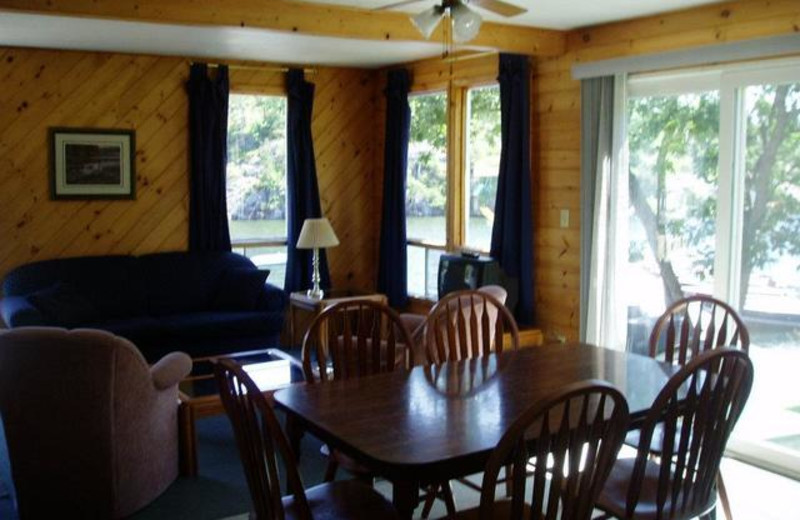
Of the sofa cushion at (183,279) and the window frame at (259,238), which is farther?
the window frame at (259,238)

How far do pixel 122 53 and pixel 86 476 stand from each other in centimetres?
385

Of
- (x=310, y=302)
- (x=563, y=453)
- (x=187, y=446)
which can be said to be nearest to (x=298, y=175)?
(x=310, y=302)

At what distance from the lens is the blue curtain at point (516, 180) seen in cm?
550

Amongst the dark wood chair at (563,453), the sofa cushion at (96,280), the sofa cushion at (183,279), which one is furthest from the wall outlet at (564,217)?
the dark wood chair at (563,453)

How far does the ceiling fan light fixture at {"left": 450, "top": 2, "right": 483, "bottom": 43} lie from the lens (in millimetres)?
3045

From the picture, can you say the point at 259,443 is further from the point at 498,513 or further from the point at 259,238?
the point at 259,238

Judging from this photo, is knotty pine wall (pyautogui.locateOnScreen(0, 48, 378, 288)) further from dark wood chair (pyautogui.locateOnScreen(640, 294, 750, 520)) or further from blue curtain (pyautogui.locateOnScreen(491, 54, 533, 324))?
dark wood chair (pyautogui.locateOnScreen(640, 294, 750, 520))

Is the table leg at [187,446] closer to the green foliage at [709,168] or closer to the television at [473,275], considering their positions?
the television at [473,275]

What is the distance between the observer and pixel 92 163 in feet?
20.3

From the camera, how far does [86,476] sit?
3.36 m

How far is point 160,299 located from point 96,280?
0.47m

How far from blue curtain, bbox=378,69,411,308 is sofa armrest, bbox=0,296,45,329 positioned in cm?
285

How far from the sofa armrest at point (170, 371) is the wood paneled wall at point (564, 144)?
2710 mm

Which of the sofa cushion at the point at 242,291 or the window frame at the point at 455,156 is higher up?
the window frame at the point at 455,156
